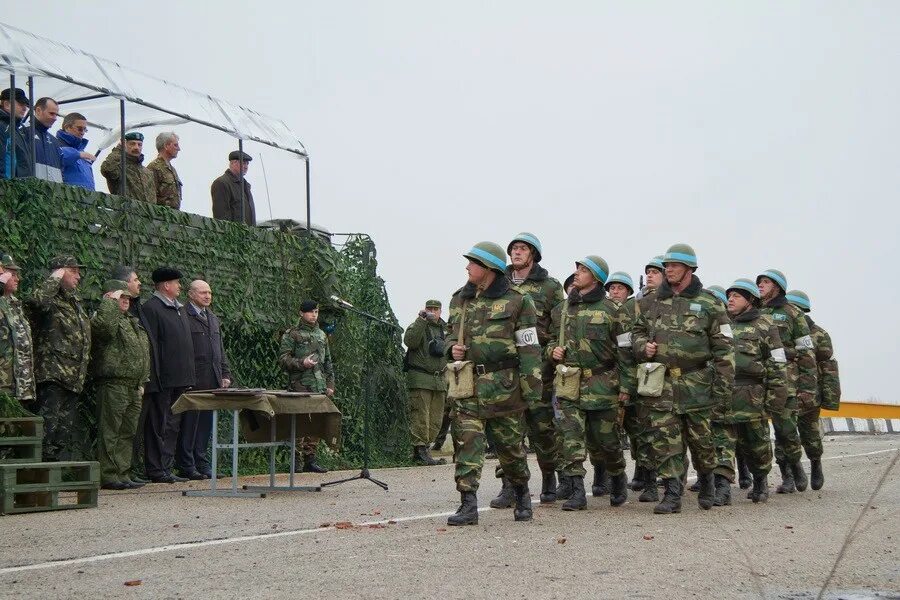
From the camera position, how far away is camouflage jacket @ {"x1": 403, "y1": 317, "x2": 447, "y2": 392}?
18.9 metres

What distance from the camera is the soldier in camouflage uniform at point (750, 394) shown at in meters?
12.5

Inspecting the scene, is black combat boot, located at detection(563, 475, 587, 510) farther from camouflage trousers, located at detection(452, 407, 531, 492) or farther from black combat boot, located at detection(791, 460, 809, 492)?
black combat boot, located at detection(791, 460, 809, 492)

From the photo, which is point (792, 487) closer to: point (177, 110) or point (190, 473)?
point (190, 473)

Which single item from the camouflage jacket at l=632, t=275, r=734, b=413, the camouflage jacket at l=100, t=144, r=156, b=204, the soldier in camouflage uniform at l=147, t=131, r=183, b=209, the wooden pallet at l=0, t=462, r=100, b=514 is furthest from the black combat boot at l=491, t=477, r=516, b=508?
the soldier in camouflage uniform at l=147, t=131, r=183, b=209

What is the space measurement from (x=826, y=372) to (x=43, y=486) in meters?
8.83

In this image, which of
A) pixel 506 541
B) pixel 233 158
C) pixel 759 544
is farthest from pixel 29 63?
pixel 759 544

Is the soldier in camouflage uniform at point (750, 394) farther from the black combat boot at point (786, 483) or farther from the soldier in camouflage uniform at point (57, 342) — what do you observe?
the soldier in camouflage uniform at point (57, 342)

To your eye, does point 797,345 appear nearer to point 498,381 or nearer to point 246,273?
point 498,381

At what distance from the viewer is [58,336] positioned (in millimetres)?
12742

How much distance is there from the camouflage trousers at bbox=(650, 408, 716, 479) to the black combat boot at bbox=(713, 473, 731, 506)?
1.81 feet

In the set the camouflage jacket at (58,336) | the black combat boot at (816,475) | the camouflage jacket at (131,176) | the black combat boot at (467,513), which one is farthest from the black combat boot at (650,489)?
the camouflage jacket at (131,176)

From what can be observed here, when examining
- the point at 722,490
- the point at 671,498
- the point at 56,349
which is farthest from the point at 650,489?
the point at 56,349

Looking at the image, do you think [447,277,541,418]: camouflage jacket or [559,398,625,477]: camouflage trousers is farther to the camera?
[559,398,625,477]: camouflage trousers

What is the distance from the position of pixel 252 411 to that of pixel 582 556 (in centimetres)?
649
